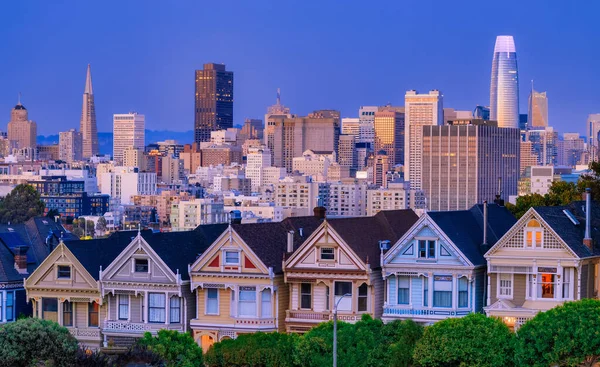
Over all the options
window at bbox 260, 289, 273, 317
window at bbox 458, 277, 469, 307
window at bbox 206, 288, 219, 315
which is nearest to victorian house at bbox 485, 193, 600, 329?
window at bbox 458, 277, 469, 307

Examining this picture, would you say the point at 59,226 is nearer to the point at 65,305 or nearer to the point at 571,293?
the point at 65,305

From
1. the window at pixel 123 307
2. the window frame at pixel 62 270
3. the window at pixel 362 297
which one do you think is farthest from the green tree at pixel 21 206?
the window at pixel 362 297

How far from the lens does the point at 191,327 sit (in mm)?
52000

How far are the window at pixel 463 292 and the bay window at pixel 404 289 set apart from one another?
1.65 meters

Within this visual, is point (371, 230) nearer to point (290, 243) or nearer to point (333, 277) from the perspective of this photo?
point (290, 243)

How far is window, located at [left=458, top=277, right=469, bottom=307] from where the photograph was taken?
4919 cm

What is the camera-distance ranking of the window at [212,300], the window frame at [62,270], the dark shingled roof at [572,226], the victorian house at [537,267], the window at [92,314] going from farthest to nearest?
the window frame at [62,270]
the window at [92,314]
the window at [212,300]
the dark shingled roof at [572,226]
the victorian house at [537,267]

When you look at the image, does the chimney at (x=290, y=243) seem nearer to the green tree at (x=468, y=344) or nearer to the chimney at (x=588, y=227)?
the green tree at (x=468, y=344)

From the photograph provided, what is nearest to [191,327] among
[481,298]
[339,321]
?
[339,321]

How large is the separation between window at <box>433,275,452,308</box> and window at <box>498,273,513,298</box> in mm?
1556

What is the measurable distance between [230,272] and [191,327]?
2412 millimetres

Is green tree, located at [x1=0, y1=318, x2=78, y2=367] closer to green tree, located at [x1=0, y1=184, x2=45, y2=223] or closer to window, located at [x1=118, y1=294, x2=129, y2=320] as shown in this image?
window, located at [x1=118, y1=294, x2=129, y2=320]

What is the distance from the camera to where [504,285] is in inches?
1918

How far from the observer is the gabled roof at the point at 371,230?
50.4 metres
